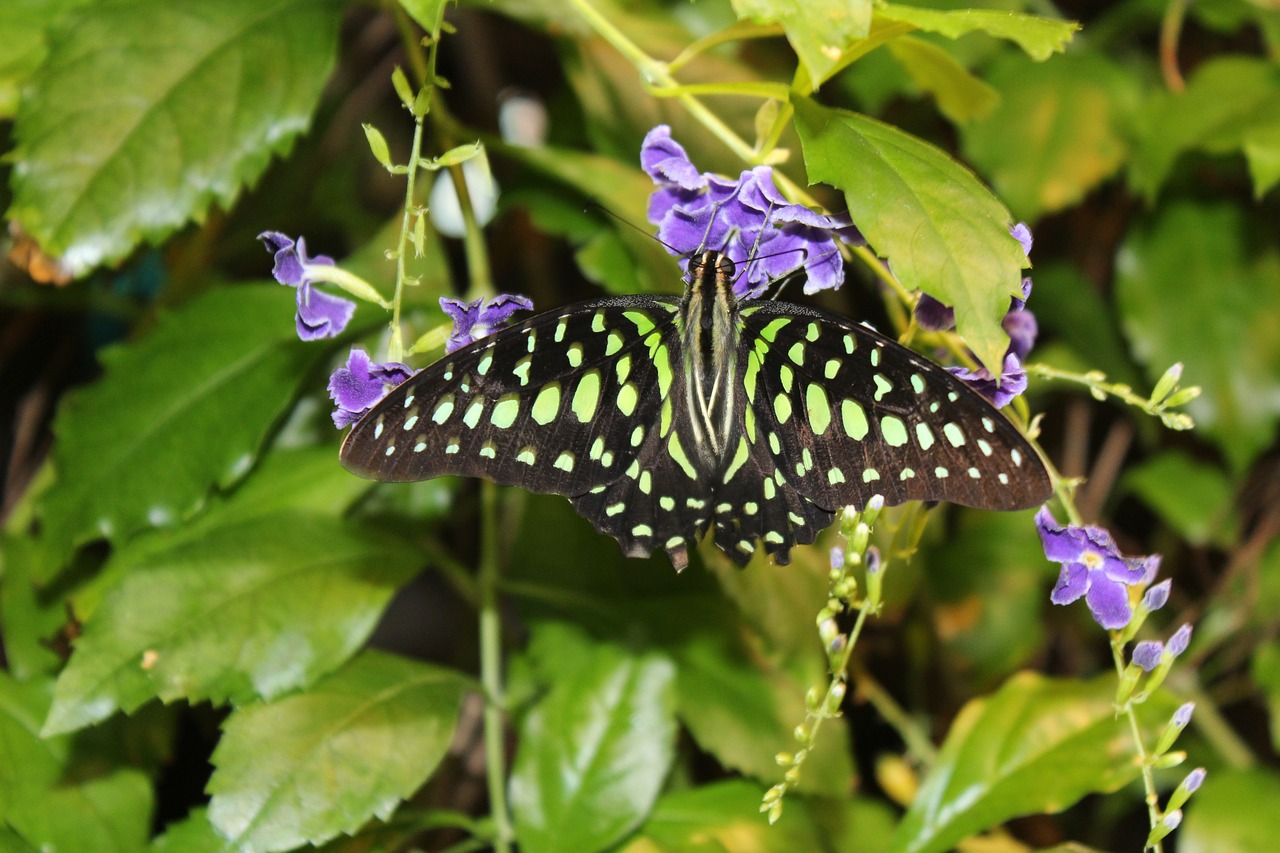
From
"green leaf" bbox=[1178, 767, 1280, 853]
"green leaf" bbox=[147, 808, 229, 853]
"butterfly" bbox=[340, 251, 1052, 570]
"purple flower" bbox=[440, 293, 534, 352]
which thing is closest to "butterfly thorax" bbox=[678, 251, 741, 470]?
"butterfly" bbox=[340, 251, 1052, 570]

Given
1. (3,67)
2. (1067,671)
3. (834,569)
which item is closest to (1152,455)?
(1067,671)

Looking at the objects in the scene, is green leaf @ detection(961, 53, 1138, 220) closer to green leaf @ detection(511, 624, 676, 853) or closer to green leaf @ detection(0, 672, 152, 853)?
green leaf @ detection(511, 624, 676, 853)

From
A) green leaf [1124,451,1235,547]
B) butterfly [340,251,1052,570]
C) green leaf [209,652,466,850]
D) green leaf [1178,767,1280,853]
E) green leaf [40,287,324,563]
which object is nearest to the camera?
butterfly [340,251,1052,570]

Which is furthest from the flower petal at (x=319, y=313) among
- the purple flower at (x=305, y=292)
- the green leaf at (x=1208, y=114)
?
the green leaf at (x=1208, y=114)

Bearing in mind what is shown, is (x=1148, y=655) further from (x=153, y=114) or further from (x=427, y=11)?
(x=153, y=114)

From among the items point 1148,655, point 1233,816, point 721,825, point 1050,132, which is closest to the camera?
point 1148,655

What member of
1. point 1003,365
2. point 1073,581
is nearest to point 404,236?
point 1003,365

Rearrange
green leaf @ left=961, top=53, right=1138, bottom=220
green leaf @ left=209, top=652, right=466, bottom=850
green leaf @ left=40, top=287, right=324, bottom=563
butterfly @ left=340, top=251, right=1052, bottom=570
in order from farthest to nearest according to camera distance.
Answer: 1. green leaf @ left=961, top=53, right=1138, bottom=220
2. green leaf @ left=40, top=287, right=324, bottom=563
3. green leaf @ left=209, top=652, right=466, bottom=850
4. butterfly @ left=340, top=251, right=1052, bottom=570
